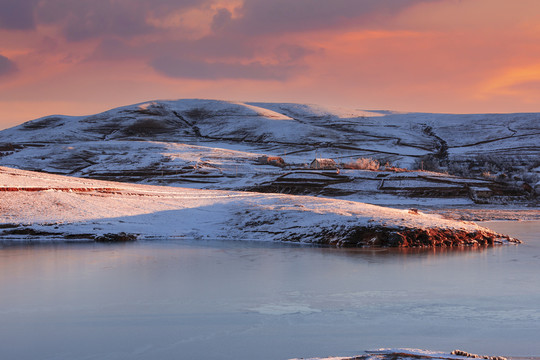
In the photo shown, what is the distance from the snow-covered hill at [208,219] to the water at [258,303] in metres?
3.20

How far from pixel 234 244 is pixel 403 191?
1455 inches

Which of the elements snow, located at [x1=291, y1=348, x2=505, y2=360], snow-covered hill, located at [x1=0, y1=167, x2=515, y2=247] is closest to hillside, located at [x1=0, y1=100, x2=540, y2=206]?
snow-covered hill, located at [x1=0, y1=167, x2=515, y2=247]

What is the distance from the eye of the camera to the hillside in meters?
63.7

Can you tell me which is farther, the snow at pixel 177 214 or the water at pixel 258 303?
the snow at pixel 177 214

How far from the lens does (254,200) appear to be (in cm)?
3512

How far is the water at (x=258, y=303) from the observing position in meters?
11.0

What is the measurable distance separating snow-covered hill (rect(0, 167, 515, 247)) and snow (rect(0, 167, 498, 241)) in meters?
0.04

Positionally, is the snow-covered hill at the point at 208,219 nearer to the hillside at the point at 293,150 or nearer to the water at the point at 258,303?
the water at the point at 258,303

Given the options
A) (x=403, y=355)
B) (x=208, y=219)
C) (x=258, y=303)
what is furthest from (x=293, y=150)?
(x=403, y=355)

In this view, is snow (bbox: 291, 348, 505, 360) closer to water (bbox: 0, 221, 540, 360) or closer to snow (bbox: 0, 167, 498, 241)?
water (bbox: 0, 221, 540, 360)

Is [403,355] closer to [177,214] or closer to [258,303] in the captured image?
[258,303]

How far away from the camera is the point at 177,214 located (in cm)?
3159

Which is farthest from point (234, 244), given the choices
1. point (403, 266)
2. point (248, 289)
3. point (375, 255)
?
point (248, 289)

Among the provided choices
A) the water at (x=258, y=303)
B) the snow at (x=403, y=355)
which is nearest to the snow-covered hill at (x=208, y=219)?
the water at (x=258, y=303)
